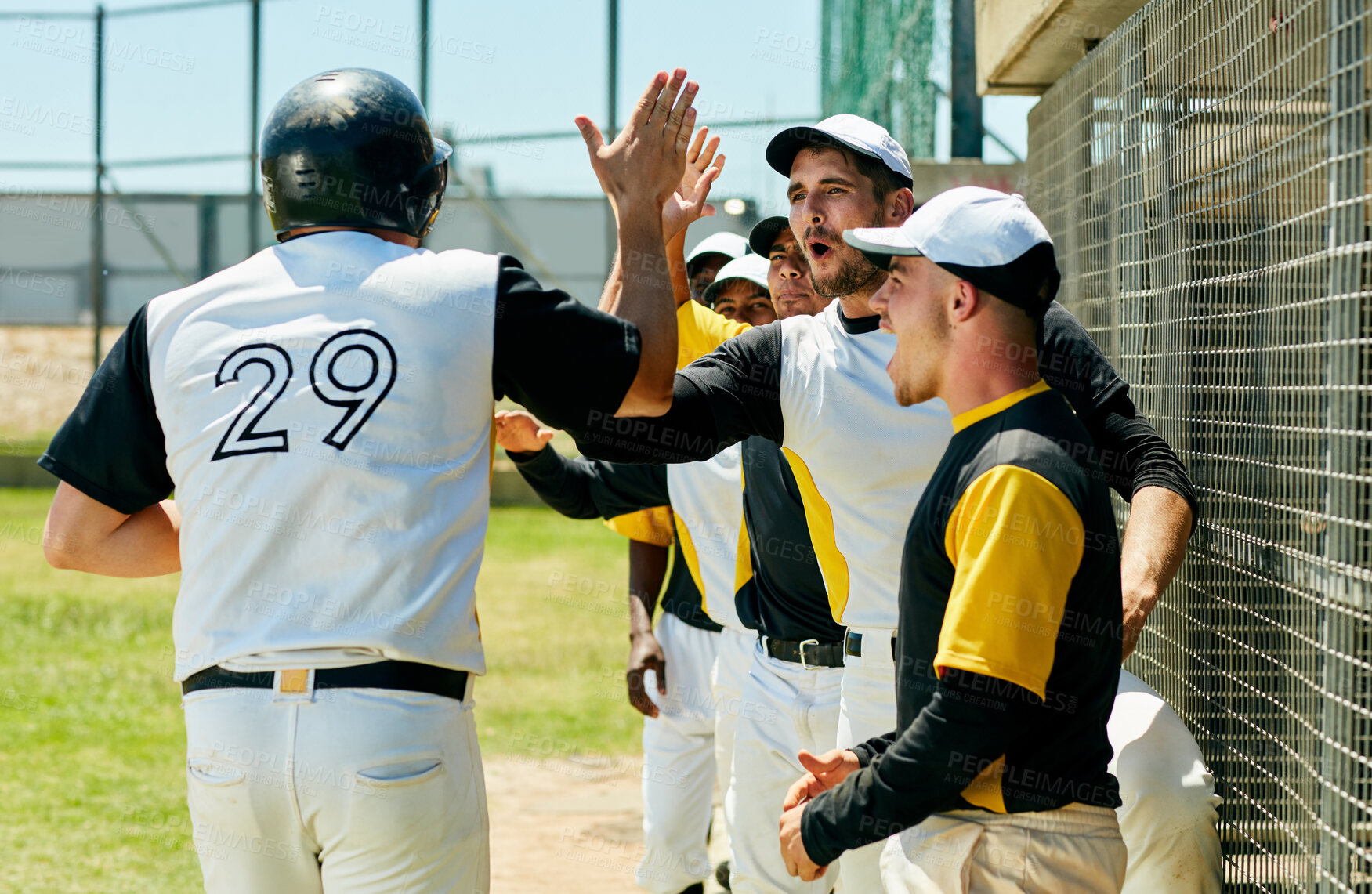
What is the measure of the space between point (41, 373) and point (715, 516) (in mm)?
16823

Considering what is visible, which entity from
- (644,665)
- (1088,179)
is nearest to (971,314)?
(1088,179)

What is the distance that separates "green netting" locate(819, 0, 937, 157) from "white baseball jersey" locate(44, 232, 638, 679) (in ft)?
20.2

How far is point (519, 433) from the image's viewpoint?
4457 mm

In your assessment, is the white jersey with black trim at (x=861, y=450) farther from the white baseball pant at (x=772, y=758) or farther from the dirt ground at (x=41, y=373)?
the dirt ground at (x=41, y=373)

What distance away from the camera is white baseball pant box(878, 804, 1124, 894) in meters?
2.17

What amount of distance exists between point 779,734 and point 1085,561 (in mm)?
1776

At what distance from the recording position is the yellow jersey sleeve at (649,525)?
18.7 ft

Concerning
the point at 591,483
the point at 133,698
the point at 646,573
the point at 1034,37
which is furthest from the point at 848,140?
the point at 133,698

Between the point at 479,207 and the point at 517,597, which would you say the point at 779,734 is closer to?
the point at 517,597

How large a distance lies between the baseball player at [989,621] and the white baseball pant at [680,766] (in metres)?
2.71

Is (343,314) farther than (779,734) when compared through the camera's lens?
No

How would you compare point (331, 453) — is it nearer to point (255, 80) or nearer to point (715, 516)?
point (715, 516)

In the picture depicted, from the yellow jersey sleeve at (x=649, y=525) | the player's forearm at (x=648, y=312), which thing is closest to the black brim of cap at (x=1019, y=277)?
the player's forearm at (x=648, y=312)

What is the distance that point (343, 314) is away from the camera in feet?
7.05
